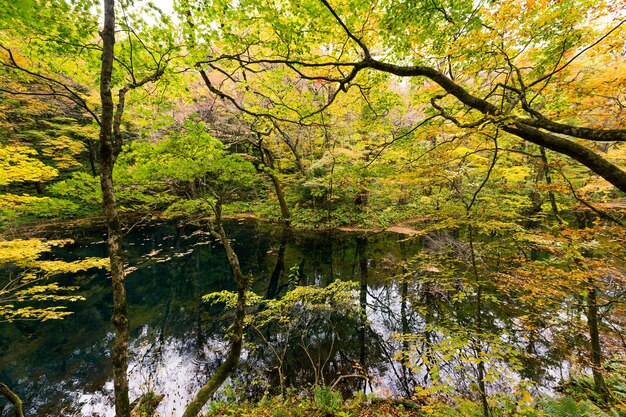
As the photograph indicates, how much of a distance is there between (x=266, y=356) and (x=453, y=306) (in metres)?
5.54

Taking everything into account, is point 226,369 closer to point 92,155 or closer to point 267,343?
point 267,343

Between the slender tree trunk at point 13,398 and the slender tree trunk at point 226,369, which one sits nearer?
the slender tree trunk at point 13,398

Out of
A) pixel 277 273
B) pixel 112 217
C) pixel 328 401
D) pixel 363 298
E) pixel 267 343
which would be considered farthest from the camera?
pixel 277 273

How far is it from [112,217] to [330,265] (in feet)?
29.8

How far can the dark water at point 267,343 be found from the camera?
5117 millimetres

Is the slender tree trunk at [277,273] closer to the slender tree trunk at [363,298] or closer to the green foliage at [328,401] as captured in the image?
the slender tree trunk at [363,298]

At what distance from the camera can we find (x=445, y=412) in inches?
149

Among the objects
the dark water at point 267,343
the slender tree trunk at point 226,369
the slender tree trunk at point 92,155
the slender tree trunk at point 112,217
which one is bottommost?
the dark water at point 267,343

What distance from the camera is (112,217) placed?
2.73 m

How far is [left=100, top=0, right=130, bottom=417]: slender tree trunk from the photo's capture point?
2.60 m

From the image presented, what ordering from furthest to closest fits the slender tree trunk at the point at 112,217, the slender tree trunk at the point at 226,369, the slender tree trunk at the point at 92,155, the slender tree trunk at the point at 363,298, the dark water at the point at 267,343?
the slender tree trunk at the point at 92,155
the slender tree trunk at the point at 363,298
the dark water at the point at 267,343
the slender tree trunk at the point at 226,369
the slender tree trunk at the point at 112,217

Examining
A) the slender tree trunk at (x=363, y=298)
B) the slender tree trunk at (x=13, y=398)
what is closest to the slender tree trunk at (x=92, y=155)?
the slender tree trunk at (x=363, y=298)

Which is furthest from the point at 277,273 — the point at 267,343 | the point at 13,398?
the point at 13,398

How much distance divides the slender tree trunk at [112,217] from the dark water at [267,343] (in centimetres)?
299
